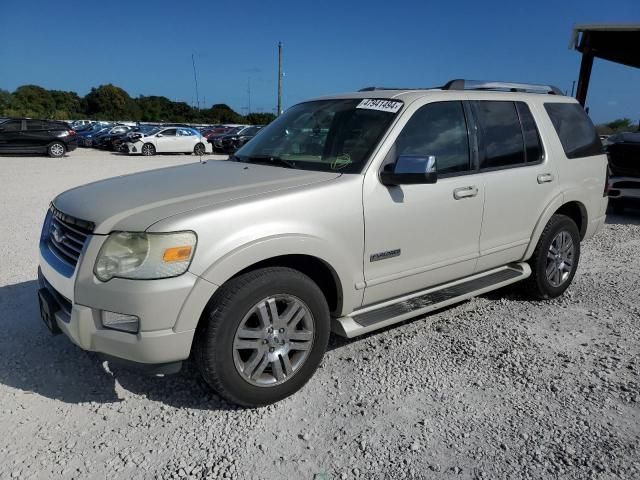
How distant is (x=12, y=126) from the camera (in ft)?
68.2

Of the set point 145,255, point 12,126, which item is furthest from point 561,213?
point 12,126

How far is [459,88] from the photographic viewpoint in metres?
3.92

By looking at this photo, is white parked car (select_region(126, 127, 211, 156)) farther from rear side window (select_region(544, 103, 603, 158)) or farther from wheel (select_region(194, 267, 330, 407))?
wheel (select_region(194, 267, 330, 407))

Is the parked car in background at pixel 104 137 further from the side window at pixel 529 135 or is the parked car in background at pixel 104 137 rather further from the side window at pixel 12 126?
the side window at pixel 529 135

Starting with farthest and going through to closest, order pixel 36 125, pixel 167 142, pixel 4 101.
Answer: pixel 4 101 → pixel 167 142 → pixel 36 125

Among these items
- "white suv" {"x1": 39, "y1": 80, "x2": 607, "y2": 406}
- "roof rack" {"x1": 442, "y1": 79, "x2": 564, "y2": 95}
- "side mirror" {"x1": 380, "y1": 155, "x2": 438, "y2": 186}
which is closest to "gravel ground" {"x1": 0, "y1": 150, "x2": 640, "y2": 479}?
"white suv" {"x1": 39, "y1": 80, "x2": 607, "y2": 406}

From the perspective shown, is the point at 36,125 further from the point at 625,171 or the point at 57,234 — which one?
the point at 625,171

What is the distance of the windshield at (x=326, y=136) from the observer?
3.29 m

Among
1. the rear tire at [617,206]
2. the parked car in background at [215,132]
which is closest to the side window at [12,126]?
the parked car in background at [215,132]

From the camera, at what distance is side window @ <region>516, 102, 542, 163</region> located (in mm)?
4168

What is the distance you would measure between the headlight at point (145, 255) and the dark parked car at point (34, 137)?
71.4ft

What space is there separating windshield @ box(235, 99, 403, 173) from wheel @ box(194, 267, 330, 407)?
35.4 inches

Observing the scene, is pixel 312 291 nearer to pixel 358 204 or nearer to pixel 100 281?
pixel 358 204

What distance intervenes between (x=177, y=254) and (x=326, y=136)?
157 centimetres
